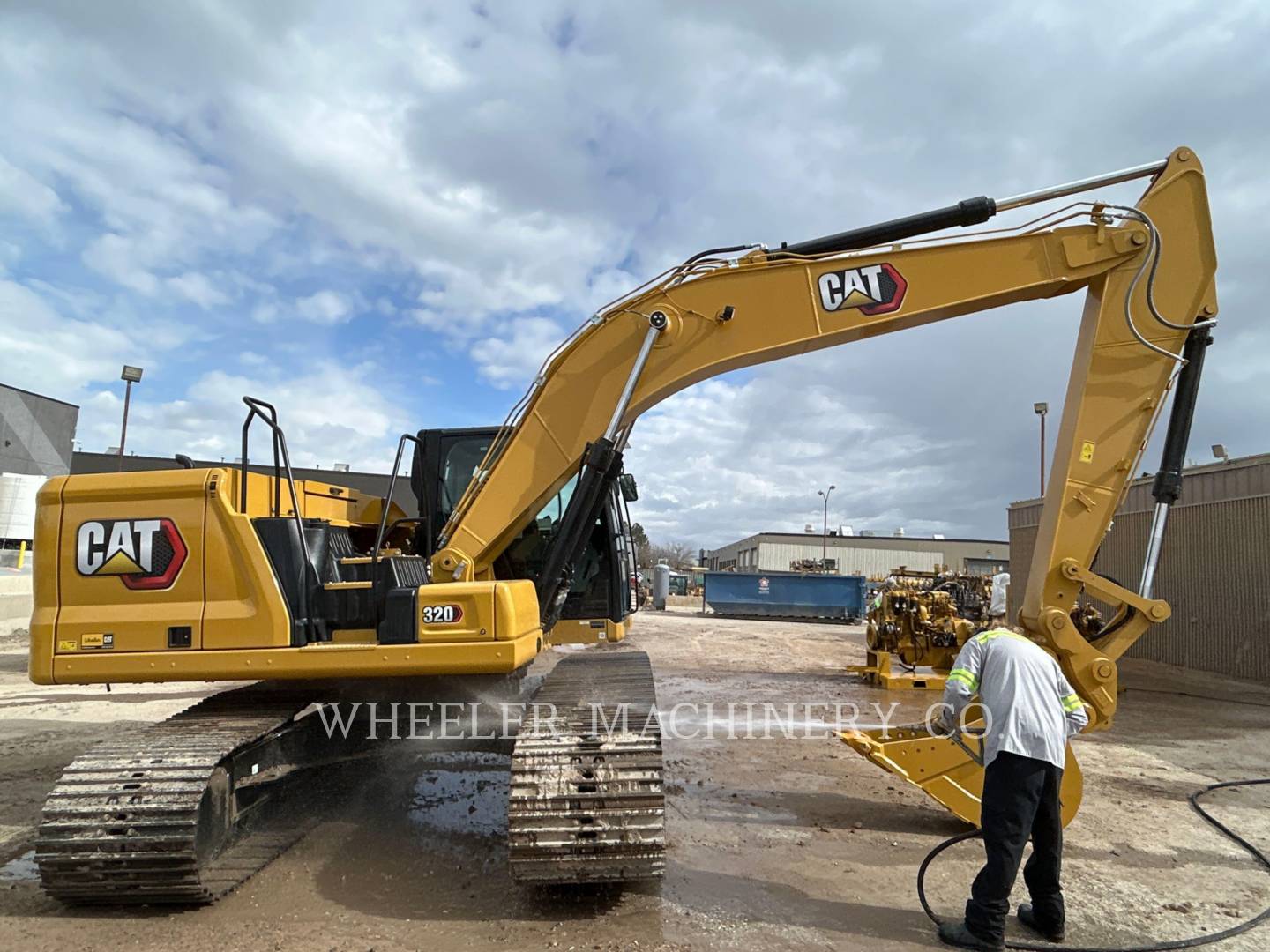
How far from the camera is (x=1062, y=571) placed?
202 inches

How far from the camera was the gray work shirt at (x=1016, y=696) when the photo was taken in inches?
154

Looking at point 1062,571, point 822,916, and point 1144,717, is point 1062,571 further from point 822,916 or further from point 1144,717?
point 1144,717

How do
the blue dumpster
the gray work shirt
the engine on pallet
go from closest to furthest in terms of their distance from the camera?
the gray work shirt
the engine on pallet
the blue dumpster

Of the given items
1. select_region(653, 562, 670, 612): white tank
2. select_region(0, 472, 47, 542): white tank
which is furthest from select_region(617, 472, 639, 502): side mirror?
select_region(0, 472, 47, 542): white tank

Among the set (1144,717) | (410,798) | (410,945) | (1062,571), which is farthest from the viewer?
(1144,717)

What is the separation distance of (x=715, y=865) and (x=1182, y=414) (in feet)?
13.1

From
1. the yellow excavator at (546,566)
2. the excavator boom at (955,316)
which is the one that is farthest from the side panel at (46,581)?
the excavator boom at (955,316)

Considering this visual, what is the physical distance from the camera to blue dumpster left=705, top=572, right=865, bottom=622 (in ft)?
84.0

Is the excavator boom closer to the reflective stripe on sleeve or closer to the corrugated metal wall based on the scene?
the reflective stripe on sleeve

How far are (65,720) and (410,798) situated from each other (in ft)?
16.4

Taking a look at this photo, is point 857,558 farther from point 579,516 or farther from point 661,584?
point 579,516

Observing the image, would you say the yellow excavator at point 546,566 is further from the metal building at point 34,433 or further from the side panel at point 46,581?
the metal building at point 34,433

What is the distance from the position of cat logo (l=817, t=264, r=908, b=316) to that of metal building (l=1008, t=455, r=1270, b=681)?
904 cm

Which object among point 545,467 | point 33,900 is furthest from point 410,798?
point 545,467
